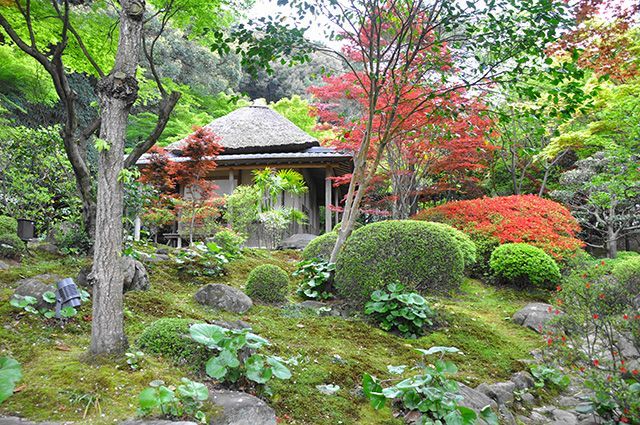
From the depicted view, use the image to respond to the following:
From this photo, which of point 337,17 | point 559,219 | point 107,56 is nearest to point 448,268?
point 337,17

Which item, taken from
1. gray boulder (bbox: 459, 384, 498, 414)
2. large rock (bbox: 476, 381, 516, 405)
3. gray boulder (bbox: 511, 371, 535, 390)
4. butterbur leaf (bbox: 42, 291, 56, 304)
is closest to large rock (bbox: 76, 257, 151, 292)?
butterbur leaf (bbox: 42, 291, 56, 304)

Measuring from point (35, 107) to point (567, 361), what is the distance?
1591cm

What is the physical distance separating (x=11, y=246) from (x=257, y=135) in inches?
370

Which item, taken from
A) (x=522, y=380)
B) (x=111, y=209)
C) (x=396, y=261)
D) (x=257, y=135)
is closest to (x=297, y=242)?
(x=257, y=135)

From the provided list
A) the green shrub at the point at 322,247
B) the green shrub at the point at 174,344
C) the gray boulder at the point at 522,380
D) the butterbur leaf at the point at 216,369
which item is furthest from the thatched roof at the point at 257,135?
the butterbur leaf at the point at 216,369

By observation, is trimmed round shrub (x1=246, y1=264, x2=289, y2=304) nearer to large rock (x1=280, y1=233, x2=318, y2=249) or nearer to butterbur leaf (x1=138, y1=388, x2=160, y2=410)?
butterbur leaf (x1=138, y1=388, x2=160, y2=410)

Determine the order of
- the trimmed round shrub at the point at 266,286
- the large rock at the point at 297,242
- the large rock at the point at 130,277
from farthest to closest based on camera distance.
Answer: the large rock at the point at 297,242 → the trimmed round shrub at the point at 266,286 → the large rock at the point at 130,277

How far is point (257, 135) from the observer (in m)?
14.0

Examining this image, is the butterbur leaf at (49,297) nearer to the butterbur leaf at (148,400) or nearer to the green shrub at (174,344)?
the green shrub at (174,344)

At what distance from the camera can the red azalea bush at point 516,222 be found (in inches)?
322

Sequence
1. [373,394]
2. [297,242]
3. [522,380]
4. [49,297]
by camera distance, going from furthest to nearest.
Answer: [297,242], [522,380], [49,297], [373,394]

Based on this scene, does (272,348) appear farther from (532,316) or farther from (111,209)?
(532,316)

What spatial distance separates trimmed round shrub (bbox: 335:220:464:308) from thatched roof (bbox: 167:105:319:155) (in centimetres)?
860

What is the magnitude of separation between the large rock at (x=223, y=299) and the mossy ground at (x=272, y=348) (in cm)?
12
